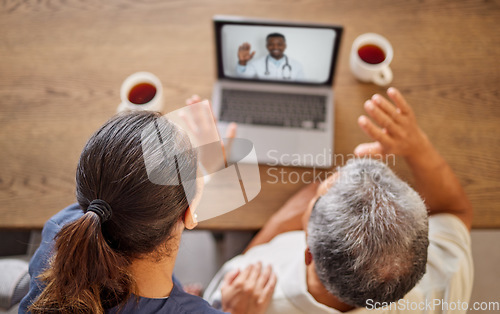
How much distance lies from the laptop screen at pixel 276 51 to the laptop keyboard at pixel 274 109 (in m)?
0.05

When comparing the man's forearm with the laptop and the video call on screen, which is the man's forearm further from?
the video call on screen

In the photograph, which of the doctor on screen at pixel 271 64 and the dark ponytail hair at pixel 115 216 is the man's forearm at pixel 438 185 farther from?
the dark ponytail hair at pixel 115 216

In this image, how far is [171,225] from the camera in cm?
79

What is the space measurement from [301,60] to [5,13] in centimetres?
97

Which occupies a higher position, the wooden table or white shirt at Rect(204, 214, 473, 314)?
the wooden table

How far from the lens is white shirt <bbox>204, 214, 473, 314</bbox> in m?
0.96

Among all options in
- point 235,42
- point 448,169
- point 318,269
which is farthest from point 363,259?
point 235,42

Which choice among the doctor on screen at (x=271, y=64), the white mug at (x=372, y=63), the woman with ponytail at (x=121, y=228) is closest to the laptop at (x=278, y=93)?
the doctor on screen at (x=271, y=64)

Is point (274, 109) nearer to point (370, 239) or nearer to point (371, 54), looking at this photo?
point (371, 54)

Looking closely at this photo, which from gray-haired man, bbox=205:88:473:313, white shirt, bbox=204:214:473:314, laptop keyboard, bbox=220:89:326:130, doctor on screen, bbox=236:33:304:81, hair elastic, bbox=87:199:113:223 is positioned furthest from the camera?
laptop keyboard, bbox=220:89:326:130

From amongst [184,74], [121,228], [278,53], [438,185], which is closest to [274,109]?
[278,53]

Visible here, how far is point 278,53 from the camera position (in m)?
1.11

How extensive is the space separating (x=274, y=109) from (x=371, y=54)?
34 centimetres

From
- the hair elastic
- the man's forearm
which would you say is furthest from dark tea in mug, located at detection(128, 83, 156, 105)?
the man's forearm
